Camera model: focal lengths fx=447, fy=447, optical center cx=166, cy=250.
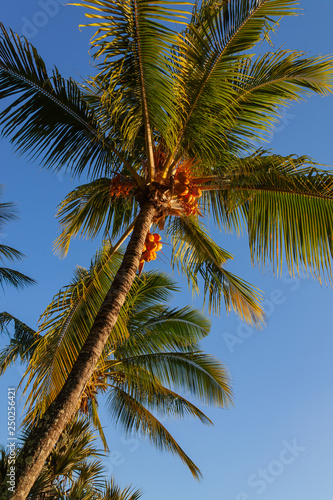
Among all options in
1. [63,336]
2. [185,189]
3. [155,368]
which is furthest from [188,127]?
[155,368]

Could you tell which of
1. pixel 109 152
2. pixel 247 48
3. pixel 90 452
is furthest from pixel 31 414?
pixel 247 48

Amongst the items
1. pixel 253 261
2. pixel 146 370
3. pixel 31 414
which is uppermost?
pixel 253 261

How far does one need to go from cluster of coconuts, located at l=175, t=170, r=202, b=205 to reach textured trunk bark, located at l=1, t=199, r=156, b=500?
43 cm

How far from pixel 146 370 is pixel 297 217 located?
4.28m

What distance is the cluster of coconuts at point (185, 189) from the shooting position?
5133 mm

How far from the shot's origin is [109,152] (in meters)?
5.75

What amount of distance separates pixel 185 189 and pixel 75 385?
2597 mm

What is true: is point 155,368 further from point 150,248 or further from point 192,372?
point 150,248

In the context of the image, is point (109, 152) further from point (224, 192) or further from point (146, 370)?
point (146, 370)

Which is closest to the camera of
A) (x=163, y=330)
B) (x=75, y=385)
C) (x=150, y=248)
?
(x=75, y=385)

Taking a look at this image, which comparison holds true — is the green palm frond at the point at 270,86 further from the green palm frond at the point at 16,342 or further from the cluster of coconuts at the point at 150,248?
the green palm frond at the point at 16,342

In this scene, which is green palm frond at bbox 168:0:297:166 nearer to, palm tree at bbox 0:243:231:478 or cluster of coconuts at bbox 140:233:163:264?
cluster of coconuts at bbox 140:233:163:264

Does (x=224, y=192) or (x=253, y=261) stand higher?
(x=224, y=192)

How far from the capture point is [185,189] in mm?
5121
